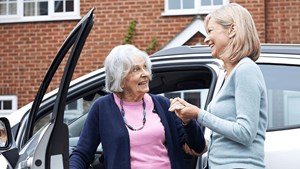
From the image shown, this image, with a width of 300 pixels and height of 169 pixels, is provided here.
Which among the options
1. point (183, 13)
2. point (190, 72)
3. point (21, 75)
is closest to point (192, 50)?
point (190, 72)

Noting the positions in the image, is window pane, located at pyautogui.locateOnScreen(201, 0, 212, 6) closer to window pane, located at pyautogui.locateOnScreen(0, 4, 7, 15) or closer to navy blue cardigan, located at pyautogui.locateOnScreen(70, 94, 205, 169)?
window pane, located at pyautogui.locateOnScreen(0, 4, 7, 15)

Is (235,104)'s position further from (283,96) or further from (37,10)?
(37,10)

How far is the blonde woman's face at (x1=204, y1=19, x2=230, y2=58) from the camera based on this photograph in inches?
125

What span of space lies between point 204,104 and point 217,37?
0.73m

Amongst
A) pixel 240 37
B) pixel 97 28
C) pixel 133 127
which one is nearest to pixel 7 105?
pixel 97 28

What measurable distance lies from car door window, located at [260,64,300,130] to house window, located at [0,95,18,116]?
350 inches

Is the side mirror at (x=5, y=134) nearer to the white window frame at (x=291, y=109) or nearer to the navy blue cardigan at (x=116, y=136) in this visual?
the navy blue cardigan at (x=116, y=136)

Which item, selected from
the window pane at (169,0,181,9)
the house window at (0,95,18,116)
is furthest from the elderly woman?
the house window at (0,95,18,116)

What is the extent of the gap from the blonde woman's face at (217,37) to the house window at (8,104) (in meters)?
9.16

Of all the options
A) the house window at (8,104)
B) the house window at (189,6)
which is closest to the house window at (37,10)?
the house window at (8,104)

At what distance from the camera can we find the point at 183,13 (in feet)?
38.3

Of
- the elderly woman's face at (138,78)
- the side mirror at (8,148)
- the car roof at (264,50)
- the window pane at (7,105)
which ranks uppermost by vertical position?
the car roof at (264,50)

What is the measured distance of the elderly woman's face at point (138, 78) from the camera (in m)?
3.47

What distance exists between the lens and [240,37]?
311 centimetres
